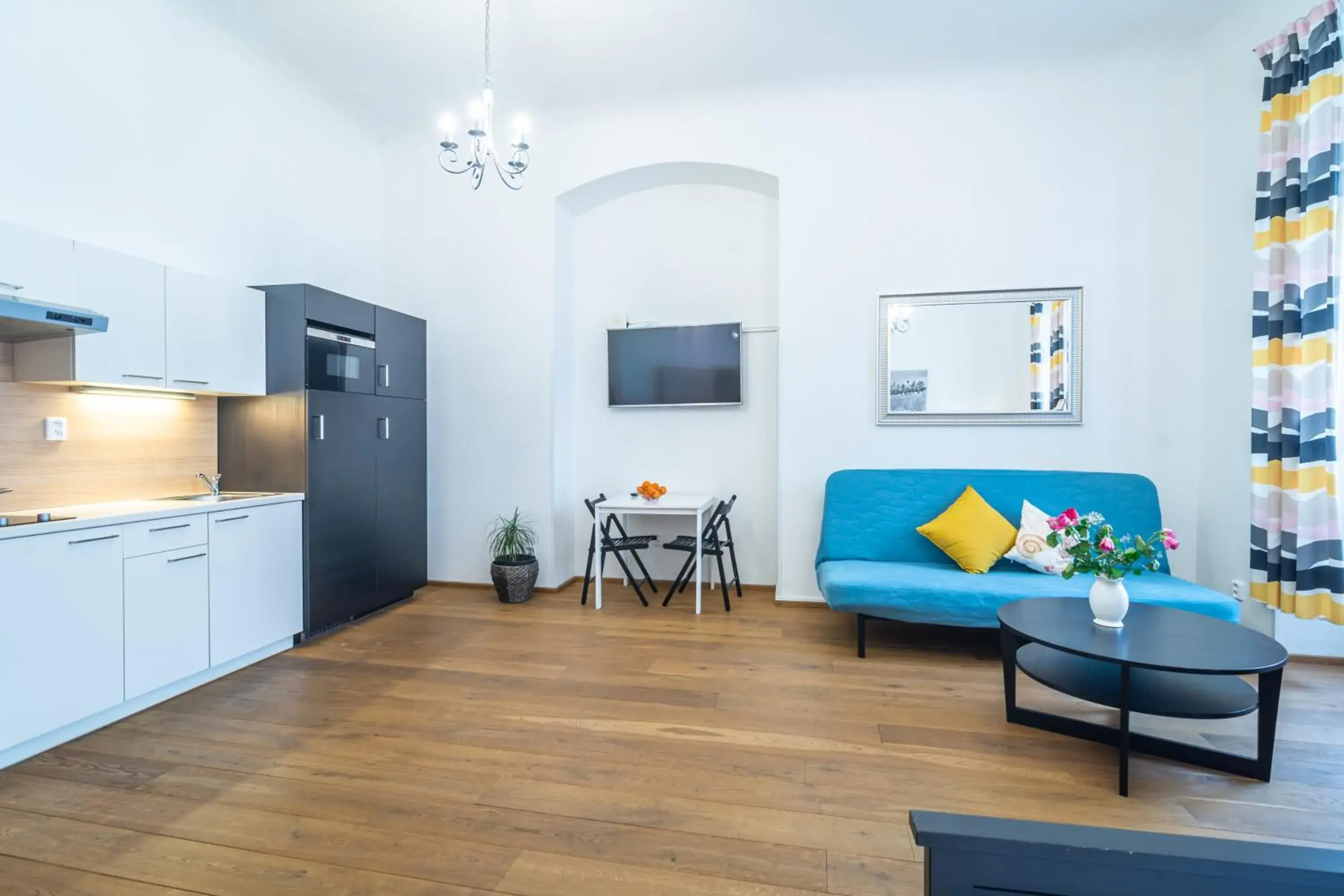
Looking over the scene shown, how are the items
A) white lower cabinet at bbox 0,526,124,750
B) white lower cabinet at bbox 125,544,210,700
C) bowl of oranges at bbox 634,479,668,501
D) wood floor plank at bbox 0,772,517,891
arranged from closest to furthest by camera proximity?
1. wood floor plank at bbox 0,772,517,891
2. white lower cabinet at bbox 0,526,124,750
3. white lower cabinet at bbox 125,544,210,700
4. bowl of oranges at bbox 634,479,668,501

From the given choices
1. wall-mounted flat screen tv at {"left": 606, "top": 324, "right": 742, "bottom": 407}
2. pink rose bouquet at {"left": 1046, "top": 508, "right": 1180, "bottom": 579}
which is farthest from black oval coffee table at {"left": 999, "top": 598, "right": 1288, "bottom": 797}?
wall-mounted flat screen tv at {"left": 606, "top": 324, "right": 742, "bottom": 407}

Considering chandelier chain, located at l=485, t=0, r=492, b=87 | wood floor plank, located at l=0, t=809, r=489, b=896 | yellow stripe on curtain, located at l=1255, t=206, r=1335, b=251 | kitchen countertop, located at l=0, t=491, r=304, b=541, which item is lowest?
wood floor plank, located at l=0, t=809, r=489, b=896

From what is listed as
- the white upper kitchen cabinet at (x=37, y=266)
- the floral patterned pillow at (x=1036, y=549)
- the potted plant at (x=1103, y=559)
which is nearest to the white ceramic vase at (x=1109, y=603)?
the potted plant at (x=1103, y=559)

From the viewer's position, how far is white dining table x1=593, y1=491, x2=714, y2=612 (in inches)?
151

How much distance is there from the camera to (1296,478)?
2818 millimetres

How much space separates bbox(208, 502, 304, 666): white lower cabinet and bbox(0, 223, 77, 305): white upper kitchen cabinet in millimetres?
1069

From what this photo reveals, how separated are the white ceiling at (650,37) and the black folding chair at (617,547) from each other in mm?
2766

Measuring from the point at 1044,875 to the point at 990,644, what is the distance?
302 cm

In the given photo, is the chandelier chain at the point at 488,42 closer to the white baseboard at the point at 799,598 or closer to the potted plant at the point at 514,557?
the potted plant at the point at 514,557

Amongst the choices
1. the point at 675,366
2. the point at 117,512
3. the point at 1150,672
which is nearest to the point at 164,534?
the point at 117,512

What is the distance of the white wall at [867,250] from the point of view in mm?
3605

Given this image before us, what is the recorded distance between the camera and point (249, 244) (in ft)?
11.5

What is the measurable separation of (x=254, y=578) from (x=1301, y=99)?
560 centimetres

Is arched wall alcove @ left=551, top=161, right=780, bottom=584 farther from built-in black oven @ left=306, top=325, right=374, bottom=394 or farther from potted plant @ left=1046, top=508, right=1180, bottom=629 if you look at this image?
potted plant @ left=1046, top=508, right=1180, bottom=629
